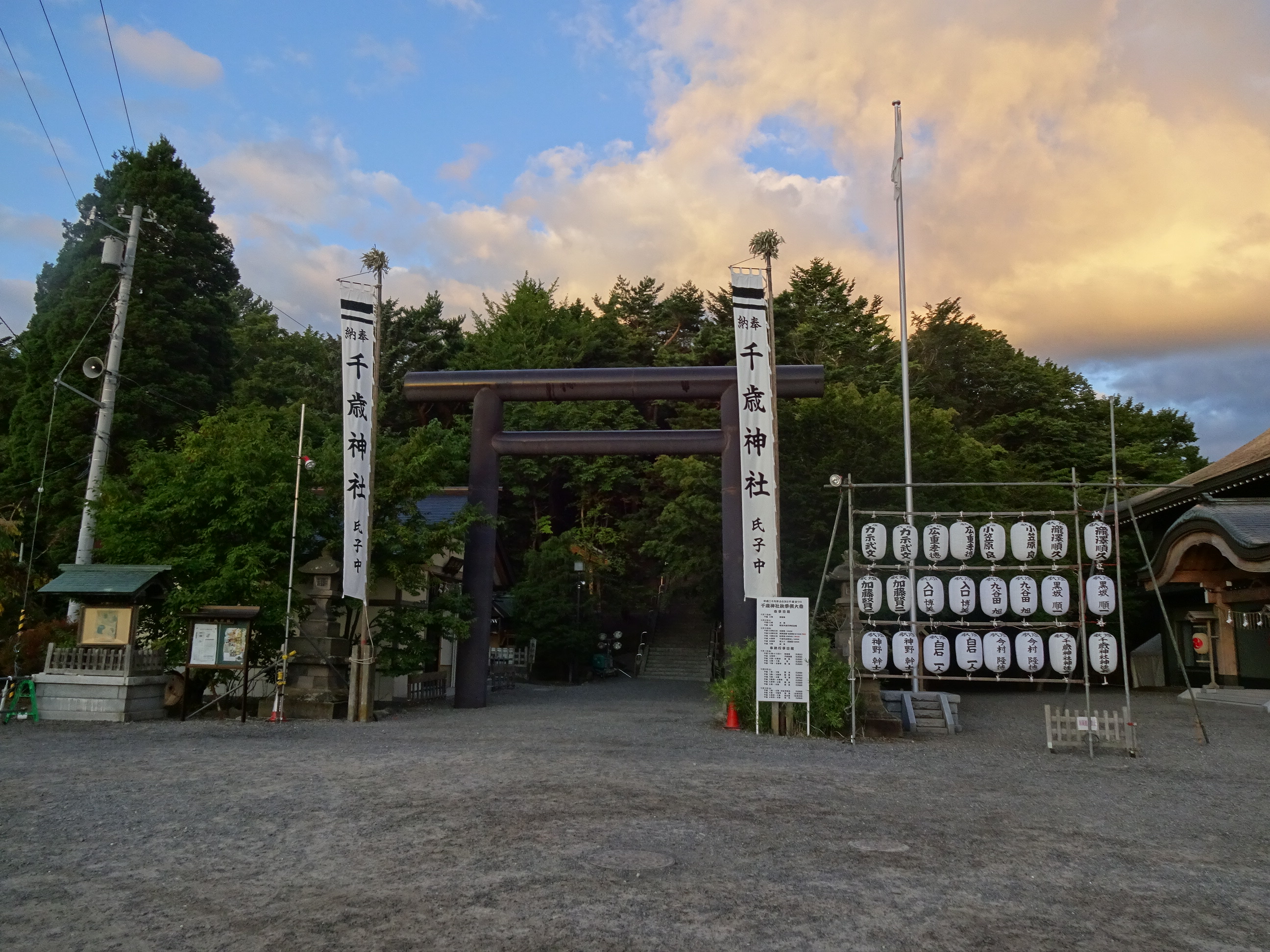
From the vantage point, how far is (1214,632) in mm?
21406

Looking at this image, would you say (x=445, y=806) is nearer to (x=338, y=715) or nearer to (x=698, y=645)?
(x=338, y=715)

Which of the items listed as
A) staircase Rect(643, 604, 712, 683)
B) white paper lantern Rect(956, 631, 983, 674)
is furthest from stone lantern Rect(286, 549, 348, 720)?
staircase Rect(643, 604, 712, 683)

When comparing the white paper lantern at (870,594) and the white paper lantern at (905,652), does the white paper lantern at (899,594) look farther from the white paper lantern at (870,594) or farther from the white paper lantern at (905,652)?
the white paper lantern at (905,652)

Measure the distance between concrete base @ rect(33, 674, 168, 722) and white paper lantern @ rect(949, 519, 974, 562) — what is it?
1220 centimetres

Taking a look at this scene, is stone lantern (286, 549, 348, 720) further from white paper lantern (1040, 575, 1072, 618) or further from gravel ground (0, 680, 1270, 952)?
white paper lantern (1040, 575, 1072, 618)

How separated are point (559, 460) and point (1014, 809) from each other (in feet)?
94.7

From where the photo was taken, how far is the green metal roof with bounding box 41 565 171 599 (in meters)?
12.9

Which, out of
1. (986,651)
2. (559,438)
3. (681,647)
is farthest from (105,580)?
(681,647)

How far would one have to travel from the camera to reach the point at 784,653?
1277 cm

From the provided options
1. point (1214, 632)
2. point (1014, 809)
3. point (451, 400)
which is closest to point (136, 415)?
point (451, 400)

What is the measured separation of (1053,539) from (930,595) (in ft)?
6.11

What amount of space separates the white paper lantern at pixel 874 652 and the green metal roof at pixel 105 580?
10.6 m

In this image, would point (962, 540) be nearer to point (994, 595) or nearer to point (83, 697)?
point (994, 595)

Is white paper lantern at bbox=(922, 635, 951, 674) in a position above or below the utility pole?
below
